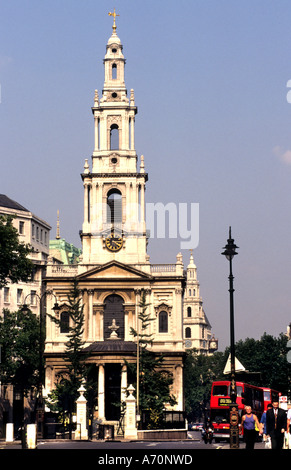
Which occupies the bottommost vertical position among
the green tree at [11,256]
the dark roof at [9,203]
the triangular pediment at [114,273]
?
the green tree at [11,256]

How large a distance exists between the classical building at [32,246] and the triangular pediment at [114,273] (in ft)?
59.5

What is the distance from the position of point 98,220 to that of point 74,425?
28.1 meters

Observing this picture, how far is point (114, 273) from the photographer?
98.8 meters

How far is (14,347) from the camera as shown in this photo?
101688 millimetres

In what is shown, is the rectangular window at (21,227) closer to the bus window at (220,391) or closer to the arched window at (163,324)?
A: the arched window at (163,324)

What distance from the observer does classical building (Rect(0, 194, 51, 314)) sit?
118m

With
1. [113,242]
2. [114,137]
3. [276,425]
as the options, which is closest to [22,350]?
[113,242]

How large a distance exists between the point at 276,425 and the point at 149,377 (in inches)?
2430

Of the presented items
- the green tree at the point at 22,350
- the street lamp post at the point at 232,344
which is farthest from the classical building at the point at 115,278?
the street lamp post at the point at 232,344

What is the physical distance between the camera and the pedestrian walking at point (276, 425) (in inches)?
1130

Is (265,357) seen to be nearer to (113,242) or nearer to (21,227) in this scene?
(21,227)

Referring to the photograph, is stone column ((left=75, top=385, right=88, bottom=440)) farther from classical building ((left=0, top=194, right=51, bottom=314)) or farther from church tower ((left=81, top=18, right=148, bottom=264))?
classical building ((left=0, top=194, right=51, bottom=314))

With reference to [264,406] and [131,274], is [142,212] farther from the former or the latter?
[264,406]
